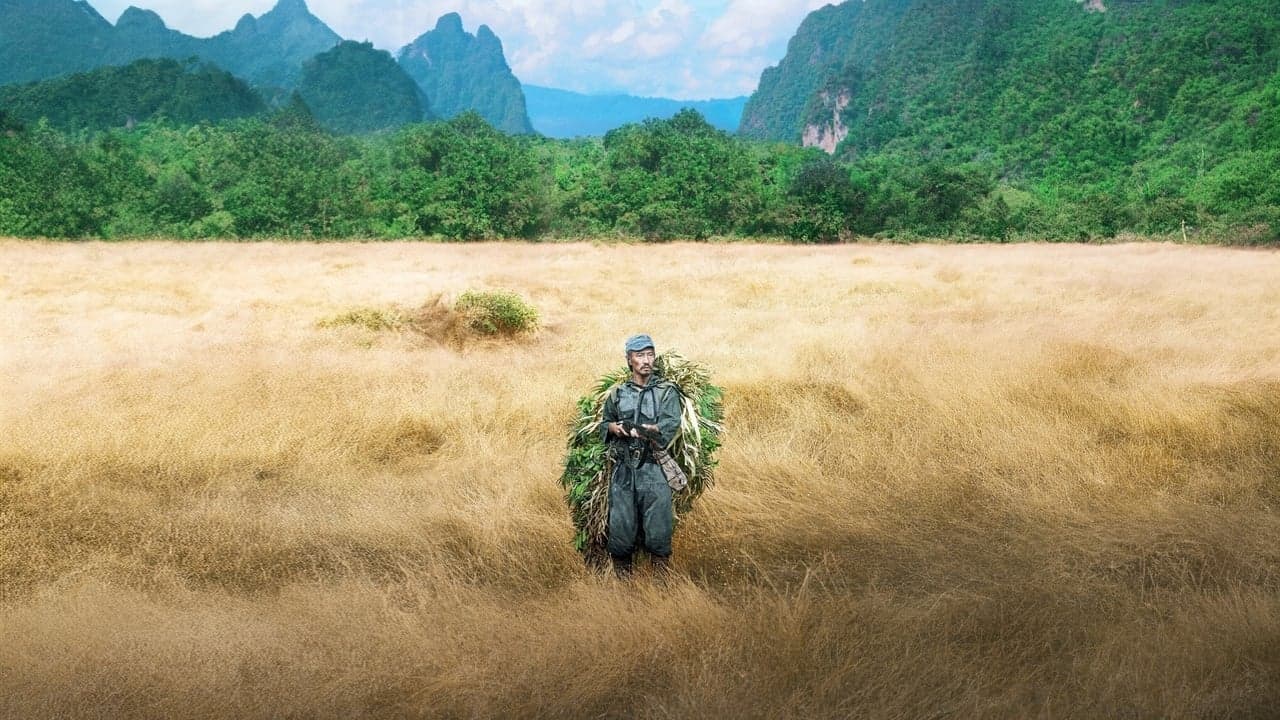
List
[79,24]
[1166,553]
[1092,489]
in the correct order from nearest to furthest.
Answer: [1166,553]
[1092,489]
[79,24]

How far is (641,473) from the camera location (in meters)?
4.00

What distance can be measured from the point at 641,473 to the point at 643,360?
616mm

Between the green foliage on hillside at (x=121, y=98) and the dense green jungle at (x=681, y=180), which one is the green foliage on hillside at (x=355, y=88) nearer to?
the green foliage on hillside at (x=121, y=98)

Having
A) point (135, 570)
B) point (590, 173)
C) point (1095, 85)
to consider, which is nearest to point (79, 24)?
Result: point (590, 173)

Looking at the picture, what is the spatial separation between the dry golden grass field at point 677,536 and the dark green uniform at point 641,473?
320 millimetres

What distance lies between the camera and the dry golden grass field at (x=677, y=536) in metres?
3.42

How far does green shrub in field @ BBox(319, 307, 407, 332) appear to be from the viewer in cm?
1259

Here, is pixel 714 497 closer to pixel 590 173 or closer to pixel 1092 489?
pixel 1092 489

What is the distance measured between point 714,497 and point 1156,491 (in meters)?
3.33

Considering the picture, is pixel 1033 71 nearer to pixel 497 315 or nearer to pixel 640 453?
pixel 497 315

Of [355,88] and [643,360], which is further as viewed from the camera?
[355,88]

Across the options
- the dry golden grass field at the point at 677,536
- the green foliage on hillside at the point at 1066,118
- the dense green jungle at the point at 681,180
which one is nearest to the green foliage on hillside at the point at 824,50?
the green foliage on hillside at the point at 1066,118

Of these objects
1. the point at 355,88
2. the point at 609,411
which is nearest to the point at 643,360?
the point at 609,411

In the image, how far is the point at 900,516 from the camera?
17.5 feet
